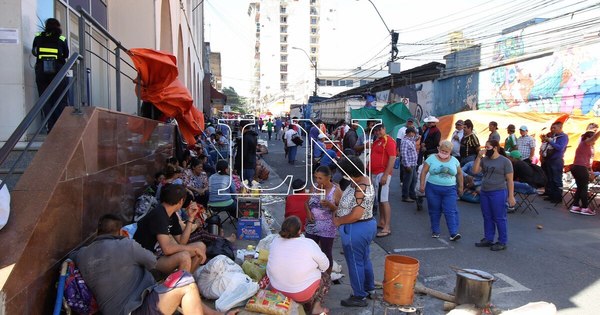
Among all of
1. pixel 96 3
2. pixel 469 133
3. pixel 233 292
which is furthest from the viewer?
pixel 469 133

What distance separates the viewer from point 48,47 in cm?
554

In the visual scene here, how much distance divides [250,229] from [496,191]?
158 inches

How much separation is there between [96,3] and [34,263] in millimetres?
7662

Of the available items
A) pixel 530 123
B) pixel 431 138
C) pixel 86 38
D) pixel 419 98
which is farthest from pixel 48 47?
pixel 419 98

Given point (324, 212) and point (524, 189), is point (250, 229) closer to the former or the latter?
point (324, 212)

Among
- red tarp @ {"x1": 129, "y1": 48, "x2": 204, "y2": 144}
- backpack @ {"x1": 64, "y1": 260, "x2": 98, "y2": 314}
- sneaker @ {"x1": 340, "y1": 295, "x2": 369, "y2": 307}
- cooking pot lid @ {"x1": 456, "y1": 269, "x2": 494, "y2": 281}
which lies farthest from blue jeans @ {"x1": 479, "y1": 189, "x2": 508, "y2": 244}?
backpack @ {"x1": 64, "y1": 260, "x2": 98, "y2": 314}

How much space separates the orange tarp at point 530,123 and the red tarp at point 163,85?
1003 centimetres

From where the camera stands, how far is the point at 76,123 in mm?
4168

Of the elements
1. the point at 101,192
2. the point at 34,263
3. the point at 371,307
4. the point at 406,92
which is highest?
the point at 406,92

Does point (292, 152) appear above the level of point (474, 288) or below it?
above

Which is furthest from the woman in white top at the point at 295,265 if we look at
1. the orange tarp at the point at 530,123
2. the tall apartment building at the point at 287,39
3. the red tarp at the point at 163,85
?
the tall apartment building at the point at 287,39

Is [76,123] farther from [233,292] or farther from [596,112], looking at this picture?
[596,112]

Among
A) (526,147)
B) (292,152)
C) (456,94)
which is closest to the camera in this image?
(526,147)

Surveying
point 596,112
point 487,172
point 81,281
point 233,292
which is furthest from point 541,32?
point 81,281
